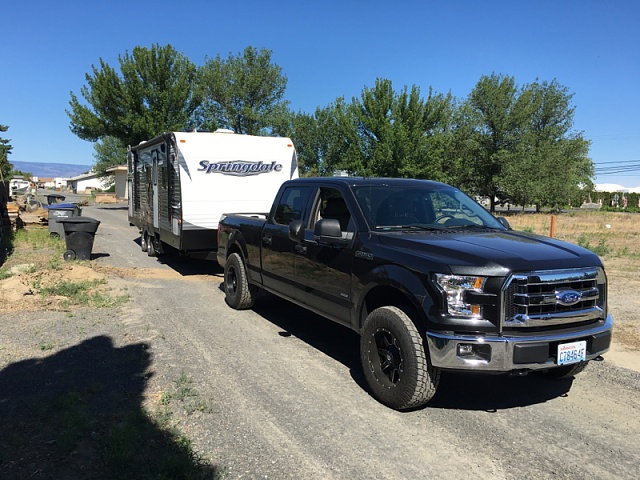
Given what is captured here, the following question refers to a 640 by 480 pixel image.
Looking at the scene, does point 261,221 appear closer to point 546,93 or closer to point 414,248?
point 414,248

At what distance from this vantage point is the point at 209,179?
9.68m

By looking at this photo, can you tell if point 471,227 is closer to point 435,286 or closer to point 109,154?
point 435,286

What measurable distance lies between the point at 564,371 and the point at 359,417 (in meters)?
2.08

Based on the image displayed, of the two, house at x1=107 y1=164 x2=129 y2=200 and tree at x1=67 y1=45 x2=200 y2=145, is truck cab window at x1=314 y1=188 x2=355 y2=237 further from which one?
house at x1=107 y1=164 x2=129 y2=200

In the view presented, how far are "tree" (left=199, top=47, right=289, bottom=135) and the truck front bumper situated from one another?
3620 centimetres

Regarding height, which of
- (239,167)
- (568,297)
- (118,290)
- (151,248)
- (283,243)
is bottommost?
(118,290)

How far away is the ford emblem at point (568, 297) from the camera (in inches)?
145

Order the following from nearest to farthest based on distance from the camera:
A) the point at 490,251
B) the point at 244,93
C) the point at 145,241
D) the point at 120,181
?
the point at 490,251, the point at 145,241, the point at 244,93, the point at 120,181

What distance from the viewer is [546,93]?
50594 millimetres

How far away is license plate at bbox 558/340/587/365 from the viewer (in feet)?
12.1

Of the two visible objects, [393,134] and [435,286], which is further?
[393,134]

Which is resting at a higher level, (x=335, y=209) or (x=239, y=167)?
(x=239, y=167)

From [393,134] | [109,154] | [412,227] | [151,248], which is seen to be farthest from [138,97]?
[109,154]

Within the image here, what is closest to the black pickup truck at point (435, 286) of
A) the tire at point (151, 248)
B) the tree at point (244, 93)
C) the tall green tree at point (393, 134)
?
the tire at point (151, 248)
